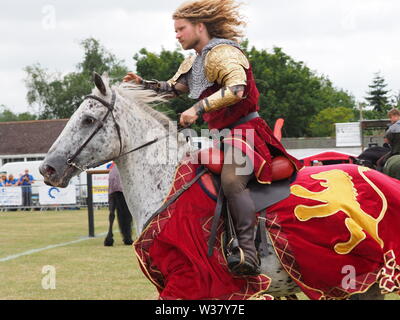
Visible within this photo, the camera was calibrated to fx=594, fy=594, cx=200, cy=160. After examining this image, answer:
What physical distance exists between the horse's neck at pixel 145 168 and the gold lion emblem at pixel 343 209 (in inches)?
42.1

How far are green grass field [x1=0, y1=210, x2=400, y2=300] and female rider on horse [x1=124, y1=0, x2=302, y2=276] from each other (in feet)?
9.61

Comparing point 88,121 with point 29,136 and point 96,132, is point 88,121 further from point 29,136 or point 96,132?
point 29,136

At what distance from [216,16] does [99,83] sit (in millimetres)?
1129

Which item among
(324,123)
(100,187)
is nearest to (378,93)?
(324,123)

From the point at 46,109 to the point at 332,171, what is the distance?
7408 cm

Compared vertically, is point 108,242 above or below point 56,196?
above

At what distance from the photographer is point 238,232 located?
466 cm

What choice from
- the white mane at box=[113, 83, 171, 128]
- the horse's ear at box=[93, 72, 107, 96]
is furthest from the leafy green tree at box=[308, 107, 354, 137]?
the horse's ear at box=[93, 72, 107, 96]

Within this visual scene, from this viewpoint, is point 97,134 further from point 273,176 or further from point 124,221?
point 124,221

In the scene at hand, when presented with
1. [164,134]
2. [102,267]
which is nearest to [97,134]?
[164,134]

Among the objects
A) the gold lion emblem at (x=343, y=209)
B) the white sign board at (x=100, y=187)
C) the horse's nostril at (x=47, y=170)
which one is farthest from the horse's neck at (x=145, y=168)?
the white sign board at (x=100, y=187)

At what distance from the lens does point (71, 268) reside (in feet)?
36.1

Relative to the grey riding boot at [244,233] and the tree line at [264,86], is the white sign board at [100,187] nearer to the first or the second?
the tree line at [264,86]

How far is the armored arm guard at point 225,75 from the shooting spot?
15.0ft
